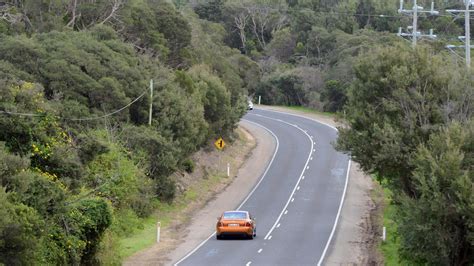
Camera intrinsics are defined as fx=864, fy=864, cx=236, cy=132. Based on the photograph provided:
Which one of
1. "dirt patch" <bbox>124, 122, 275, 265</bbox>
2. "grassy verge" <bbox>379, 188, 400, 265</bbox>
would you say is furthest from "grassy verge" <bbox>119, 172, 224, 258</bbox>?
"grassy verge" <bbox>379, 188, 400, 265</bbox>

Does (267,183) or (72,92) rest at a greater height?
(72,92)

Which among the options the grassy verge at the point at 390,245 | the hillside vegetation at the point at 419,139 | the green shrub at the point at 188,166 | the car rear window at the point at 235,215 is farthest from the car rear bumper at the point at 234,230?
the green shrub at the point at 188,166

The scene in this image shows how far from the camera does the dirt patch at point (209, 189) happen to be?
33.4m

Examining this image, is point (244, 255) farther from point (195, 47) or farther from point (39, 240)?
point (195, 47)

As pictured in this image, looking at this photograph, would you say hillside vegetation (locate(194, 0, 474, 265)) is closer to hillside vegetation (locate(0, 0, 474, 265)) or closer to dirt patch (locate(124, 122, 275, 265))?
hillside vegetation (locate(0, 0, 474, 265))

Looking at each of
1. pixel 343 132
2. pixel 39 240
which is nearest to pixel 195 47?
pixel 343 132

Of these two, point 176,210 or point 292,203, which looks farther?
point 292,203

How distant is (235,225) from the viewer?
3541 cm

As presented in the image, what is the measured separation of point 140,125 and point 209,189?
24.3 feet

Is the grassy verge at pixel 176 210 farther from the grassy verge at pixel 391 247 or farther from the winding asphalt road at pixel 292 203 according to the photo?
the grassy verge at pixel 391 247

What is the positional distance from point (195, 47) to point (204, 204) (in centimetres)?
2261

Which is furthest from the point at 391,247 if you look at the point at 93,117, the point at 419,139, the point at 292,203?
the point at 93,117

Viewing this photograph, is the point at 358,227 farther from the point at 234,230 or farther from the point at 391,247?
the point at 234,230

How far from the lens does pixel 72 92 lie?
40.0 meters
